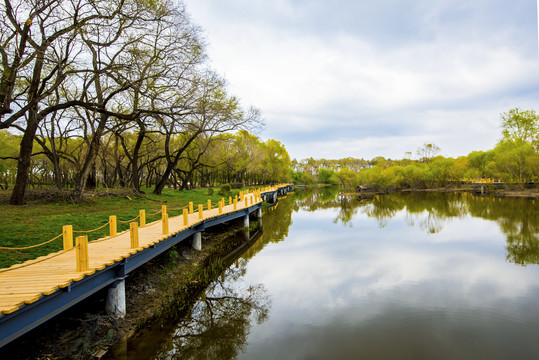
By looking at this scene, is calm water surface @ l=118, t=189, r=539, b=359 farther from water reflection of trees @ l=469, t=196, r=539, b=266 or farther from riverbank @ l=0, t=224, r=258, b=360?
riverbank @ l=0, t=224, r=258, b=360

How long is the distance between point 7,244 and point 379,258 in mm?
14122

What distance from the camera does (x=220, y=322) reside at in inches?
311

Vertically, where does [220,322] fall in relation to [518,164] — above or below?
below

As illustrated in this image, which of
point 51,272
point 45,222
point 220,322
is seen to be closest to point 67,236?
point 51,272

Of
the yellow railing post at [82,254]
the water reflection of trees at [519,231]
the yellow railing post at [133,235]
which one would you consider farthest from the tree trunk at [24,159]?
the water reflection of trees at [519,231]

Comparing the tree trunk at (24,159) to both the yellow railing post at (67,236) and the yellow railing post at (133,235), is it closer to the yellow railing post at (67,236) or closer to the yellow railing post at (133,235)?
the yellow railing post at (67,236)

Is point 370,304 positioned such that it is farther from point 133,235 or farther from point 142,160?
point 142,160

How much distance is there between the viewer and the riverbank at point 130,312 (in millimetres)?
5715

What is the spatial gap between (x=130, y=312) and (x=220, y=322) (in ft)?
7.66

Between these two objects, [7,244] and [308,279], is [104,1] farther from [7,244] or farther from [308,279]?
[308,279]

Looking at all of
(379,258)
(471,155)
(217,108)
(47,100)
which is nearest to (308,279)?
(379,258)

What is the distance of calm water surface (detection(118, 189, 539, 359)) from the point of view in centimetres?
663

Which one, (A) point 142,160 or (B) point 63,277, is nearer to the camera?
(B) point 63,277

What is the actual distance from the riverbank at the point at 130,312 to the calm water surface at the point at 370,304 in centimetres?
52
